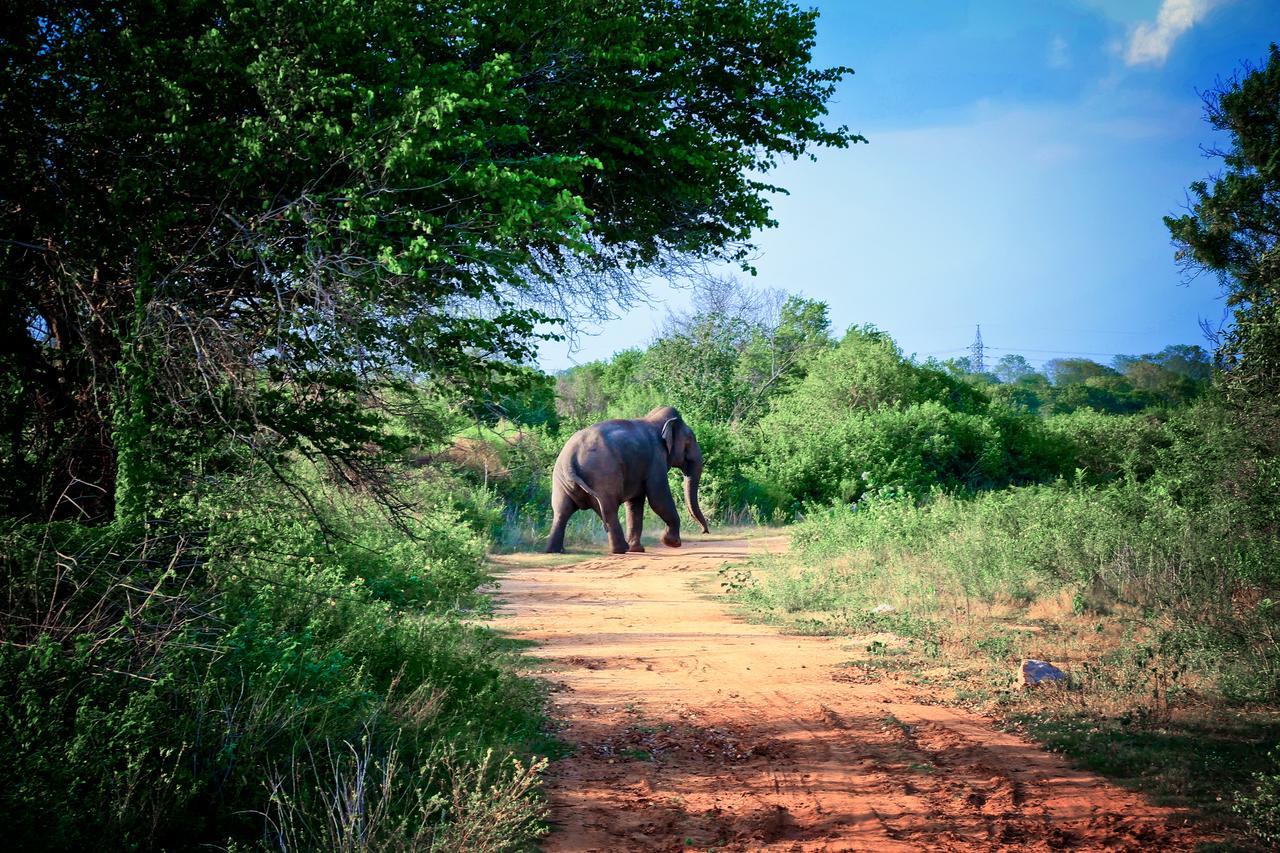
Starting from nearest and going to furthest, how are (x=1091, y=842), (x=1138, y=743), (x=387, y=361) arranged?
(x=1091, y=842) → (x=1138, y=743) → (x=387, y=361)

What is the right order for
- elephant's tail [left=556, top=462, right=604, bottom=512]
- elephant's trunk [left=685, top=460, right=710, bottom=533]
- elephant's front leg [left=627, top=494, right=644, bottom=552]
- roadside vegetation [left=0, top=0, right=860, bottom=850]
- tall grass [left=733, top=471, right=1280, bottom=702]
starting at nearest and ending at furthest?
1. roadside vegetation [left=0, top=0, right=860, bottom=850]
2. tall grass [left=733, top=471, right=1280, bottom=702]
3. elephant's tail [left=556, top=462, right=604, bottom=512]
4. elephant's front leg [left=627, top=494, right=644, bottom=552]
5. elephant's trunk [left=685, top=460, right=710, bottom=533]

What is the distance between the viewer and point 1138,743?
689cm

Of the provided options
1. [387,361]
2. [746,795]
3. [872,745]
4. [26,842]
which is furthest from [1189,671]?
[26,842]

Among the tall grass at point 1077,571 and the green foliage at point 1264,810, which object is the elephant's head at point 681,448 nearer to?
the tall grass at point 1077,571

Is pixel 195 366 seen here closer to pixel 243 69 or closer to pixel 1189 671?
pixel 243 69

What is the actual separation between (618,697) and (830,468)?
19.9 meters

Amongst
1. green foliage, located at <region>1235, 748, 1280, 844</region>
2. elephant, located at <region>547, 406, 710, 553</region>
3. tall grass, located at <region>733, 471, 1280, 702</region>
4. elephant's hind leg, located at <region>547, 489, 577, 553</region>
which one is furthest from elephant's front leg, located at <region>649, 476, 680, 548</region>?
green foliage, located at <region>1235, 748, 1280, 844</region>

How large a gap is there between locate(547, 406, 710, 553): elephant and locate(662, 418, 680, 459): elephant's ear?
0.68 feet

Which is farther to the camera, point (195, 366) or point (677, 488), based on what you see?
point (677, 488)

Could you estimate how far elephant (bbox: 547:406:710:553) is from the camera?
20453 mm

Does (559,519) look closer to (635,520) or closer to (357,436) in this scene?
(635,520)

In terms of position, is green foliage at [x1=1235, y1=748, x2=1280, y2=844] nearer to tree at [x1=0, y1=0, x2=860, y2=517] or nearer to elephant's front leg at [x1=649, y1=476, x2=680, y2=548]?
tree at [x1=0, y1=0, x2=860, y2=517]

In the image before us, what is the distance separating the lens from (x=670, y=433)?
2253 cm

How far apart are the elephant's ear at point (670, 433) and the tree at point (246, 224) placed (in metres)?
13.8
